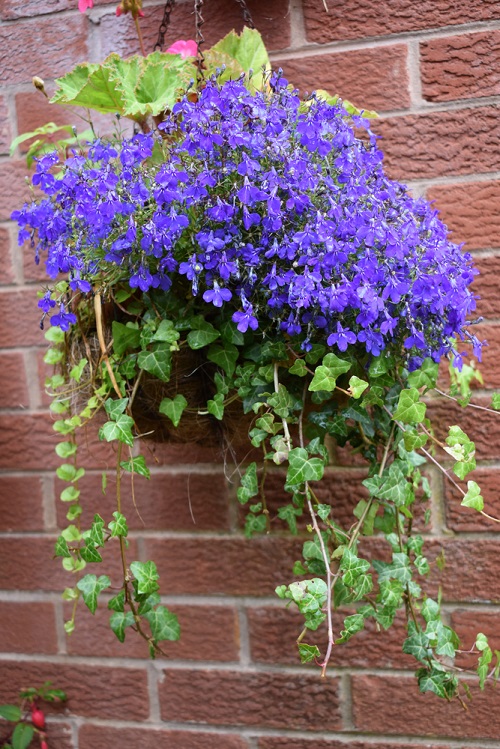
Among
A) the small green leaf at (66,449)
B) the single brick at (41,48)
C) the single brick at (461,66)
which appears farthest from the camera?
the single brick at (41,48)

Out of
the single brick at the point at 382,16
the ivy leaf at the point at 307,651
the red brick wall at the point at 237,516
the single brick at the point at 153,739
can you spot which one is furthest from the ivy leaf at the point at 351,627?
the single brick at the point at 382,16

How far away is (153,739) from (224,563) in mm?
334

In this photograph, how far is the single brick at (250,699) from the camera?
1.17m

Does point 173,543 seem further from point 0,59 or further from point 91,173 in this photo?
point 0,59

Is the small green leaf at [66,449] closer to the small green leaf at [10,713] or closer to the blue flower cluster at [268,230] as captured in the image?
the blue flower cluster at [268,230]

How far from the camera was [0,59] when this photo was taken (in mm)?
1201

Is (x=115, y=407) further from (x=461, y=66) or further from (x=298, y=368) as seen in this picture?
(x=461, y=66)

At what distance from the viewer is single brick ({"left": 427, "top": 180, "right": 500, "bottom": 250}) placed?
1068 millimetres

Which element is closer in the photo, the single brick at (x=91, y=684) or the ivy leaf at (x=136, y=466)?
the ivy leaf at (x=136, y=466)

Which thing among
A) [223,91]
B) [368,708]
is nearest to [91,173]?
[223,91]

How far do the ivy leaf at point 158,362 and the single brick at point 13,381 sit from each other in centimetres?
51

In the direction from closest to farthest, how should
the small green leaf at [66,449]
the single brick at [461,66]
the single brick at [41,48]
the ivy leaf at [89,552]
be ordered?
the ivy leaf at [89,552], the small green leaf at [66,449], the single brick at [461,66], the single brick at [41,48]

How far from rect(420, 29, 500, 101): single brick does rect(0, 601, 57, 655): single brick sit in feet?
3.45

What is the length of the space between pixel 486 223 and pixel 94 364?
614mm
